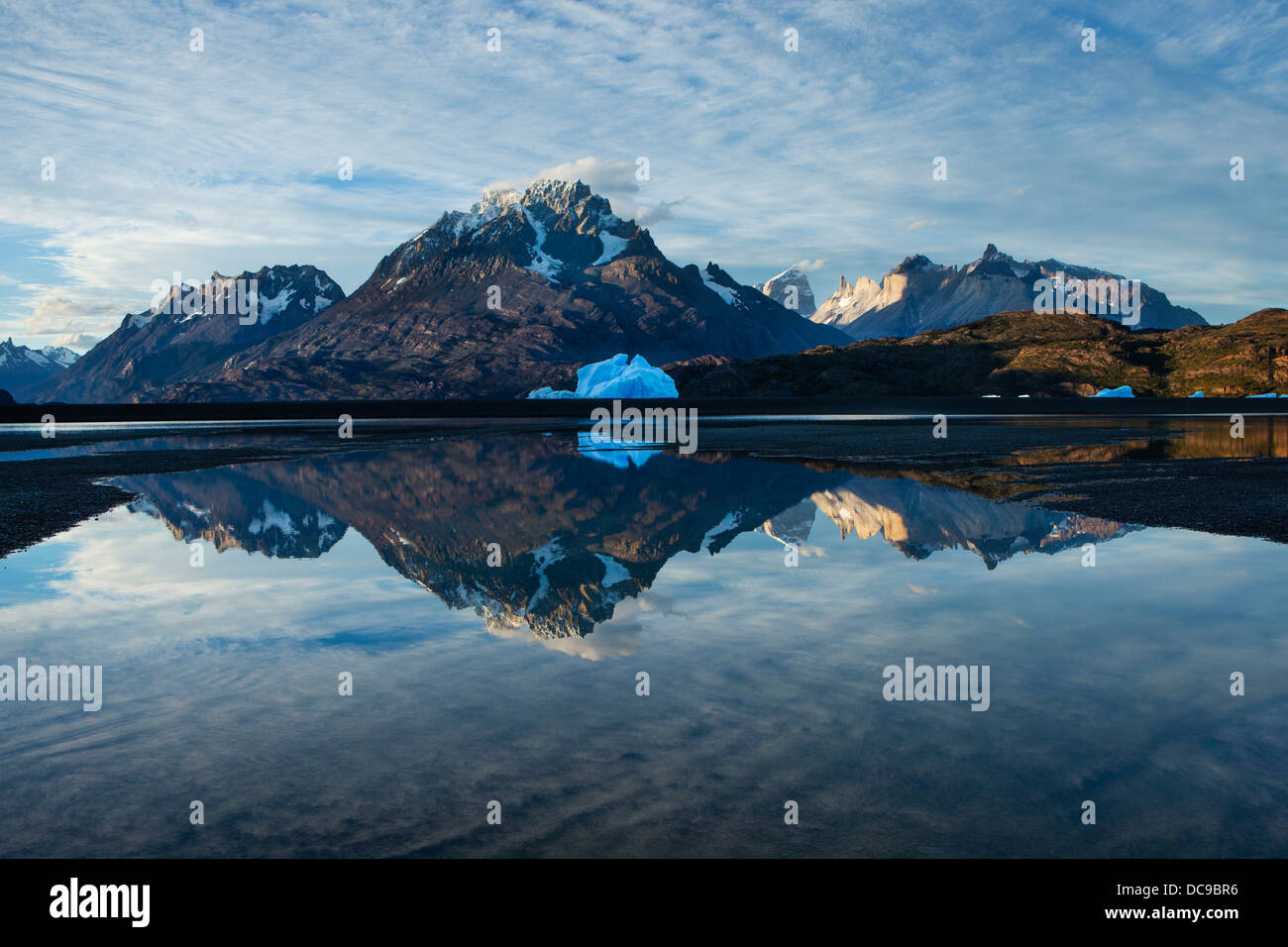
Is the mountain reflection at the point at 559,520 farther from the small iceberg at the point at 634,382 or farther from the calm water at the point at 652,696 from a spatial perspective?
the small iceberg at the point at 634,382

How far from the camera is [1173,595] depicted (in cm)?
1162

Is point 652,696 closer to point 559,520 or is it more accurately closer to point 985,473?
point 559,520

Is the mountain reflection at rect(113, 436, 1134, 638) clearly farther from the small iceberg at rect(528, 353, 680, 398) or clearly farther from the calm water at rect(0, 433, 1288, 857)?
the small iceberg at rect(528, 353, 680, 398)

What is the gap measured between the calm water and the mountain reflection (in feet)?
0.53

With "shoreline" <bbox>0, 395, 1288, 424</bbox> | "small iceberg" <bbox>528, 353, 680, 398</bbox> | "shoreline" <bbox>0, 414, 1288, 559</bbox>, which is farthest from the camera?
"shoreline" <bbox>0, 395, 1288, 424</bbox>

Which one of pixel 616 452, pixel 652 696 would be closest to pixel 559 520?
pixel 652 696

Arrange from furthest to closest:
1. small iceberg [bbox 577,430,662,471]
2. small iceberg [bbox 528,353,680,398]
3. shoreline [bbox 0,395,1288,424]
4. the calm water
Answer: shoreline [bbox 0,395,1288,424], small iceberg [bbox 528,353,680,398], small iceberg [bbox 577,430,662,471], the calm water

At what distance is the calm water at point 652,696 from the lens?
5.55 m

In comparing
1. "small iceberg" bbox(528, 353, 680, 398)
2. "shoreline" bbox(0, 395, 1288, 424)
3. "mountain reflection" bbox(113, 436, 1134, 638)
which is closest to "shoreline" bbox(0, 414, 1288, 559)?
"mountain reflection" bbox(113, 436, 1134, 638)

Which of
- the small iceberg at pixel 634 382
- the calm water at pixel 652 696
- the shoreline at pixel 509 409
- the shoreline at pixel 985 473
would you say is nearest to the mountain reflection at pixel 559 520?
the calm water at pixel 652 696

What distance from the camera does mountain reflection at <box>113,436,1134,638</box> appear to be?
43.8 feet

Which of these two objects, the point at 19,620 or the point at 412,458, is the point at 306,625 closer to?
the point at 19,620
